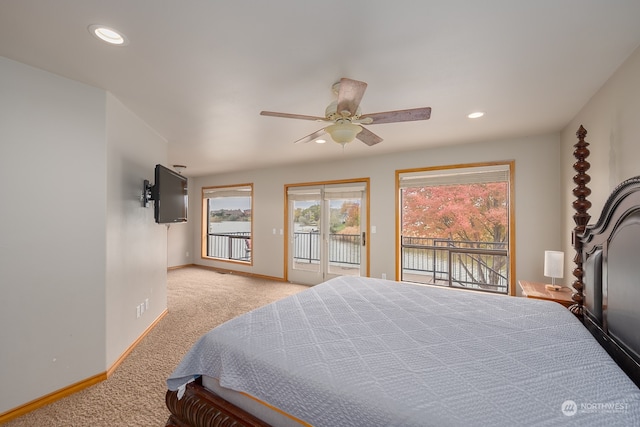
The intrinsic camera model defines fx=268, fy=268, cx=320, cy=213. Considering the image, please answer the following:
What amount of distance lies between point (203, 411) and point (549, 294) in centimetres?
325

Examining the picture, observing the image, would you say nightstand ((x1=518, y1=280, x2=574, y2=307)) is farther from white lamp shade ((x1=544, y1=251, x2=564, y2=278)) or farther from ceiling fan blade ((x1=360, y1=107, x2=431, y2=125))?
ceiling fan blade ((x1=360, y1=107, x2=431, y2=125))

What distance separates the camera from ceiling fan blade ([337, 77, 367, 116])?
160 centimetres

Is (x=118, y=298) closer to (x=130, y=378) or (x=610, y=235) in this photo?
(x=130, y=378)

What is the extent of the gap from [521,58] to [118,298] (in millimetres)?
3809

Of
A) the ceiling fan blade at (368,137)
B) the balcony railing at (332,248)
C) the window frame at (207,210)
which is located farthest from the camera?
the window frame at (207,210)

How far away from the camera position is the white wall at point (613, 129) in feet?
5.78

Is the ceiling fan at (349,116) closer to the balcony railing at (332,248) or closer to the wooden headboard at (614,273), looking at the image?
the wooden headboard at (614,273)

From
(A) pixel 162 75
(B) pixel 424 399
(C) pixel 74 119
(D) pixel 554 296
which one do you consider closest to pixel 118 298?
(C) pixel 74 119

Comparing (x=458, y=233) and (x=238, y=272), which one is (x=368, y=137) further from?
(x=238, y=272)

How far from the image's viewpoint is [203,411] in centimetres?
141

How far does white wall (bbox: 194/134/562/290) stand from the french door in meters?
0.20

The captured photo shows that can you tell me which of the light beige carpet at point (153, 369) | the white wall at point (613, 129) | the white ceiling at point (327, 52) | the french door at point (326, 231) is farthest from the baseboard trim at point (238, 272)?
the white wall at point (613, 129)

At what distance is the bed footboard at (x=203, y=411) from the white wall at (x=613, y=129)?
2764 millimetres

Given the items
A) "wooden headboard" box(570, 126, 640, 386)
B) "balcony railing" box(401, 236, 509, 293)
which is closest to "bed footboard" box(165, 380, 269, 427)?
"wooden headboard" box(570, 126, 640, 386)
